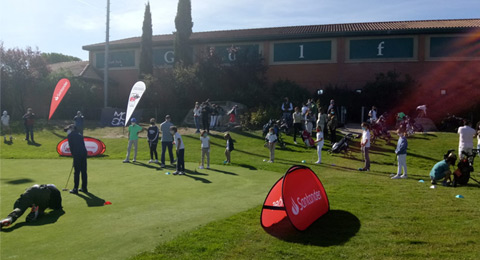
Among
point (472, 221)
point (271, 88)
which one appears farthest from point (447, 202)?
point (271, 88)

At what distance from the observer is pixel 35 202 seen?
7805 mm

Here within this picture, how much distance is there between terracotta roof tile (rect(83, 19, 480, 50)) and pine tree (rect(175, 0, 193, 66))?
1.04 meters

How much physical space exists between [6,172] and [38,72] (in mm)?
27501

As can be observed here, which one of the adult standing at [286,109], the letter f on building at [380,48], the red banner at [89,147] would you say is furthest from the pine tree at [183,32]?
the red banner at [89,147]

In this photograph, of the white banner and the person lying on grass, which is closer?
the person lying on grass

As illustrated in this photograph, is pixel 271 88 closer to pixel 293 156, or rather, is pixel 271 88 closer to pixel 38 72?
pixel 293 156

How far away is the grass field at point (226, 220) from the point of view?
5.96 meters

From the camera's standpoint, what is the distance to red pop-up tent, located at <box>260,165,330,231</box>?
22.0 ft

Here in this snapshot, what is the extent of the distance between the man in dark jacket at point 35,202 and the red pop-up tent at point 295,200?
4.54 meters

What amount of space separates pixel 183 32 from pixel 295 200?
34126mm

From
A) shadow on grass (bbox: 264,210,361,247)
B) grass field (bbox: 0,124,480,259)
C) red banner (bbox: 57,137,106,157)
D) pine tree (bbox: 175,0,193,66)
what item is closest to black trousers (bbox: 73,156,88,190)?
grass field (bbox: 0,124,480,259)

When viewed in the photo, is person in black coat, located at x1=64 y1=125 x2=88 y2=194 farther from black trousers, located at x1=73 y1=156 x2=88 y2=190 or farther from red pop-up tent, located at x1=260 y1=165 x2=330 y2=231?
red pop-up tent, located at x1=260 y1=165 x2=330 y2=231

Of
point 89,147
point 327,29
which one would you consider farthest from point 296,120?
point 327,29

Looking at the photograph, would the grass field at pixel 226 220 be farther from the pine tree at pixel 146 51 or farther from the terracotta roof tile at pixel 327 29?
the pine tree at pixel 146 51
